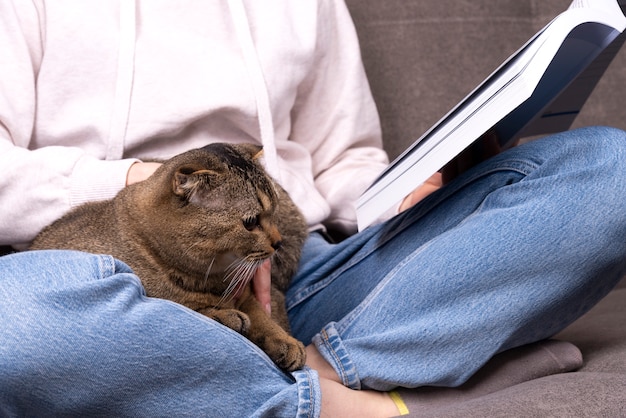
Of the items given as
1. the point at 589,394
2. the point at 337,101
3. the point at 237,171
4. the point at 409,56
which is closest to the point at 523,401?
the point at 589,394

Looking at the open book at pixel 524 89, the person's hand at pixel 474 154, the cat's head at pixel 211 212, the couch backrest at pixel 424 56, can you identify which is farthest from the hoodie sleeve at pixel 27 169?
the couch backrest at pixel 424 56

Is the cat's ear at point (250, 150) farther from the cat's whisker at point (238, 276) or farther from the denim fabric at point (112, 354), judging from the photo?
the denim fabric at point (112, 354)

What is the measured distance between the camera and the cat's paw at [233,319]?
103 cm

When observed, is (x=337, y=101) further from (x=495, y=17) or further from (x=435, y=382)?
(x=435, y=382)

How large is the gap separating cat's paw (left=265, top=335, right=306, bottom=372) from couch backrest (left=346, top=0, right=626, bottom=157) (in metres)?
0.86

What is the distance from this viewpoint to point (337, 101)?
1583 millimetres

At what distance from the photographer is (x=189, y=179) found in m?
1.00

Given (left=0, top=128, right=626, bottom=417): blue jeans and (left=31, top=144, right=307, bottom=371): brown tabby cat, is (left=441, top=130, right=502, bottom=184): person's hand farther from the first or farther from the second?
(left=31, top=144, right=307, bottom=371): brown tabby cat

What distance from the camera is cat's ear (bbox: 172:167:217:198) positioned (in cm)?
100

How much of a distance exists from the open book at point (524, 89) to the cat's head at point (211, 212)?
0.15 m

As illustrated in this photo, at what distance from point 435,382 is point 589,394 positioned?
0.22 m

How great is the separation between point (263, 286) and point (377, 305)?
0.56 feet

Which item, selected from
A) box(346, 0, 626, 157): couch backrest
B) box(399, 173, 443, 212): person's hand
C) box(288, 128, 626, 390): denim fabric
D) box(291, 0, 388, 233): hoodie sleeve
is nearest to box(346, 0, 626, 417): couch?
box(346, 0, 626, 157): couch backrest

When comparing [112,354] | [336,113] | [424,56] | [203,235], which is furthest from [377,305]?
[424,56]
